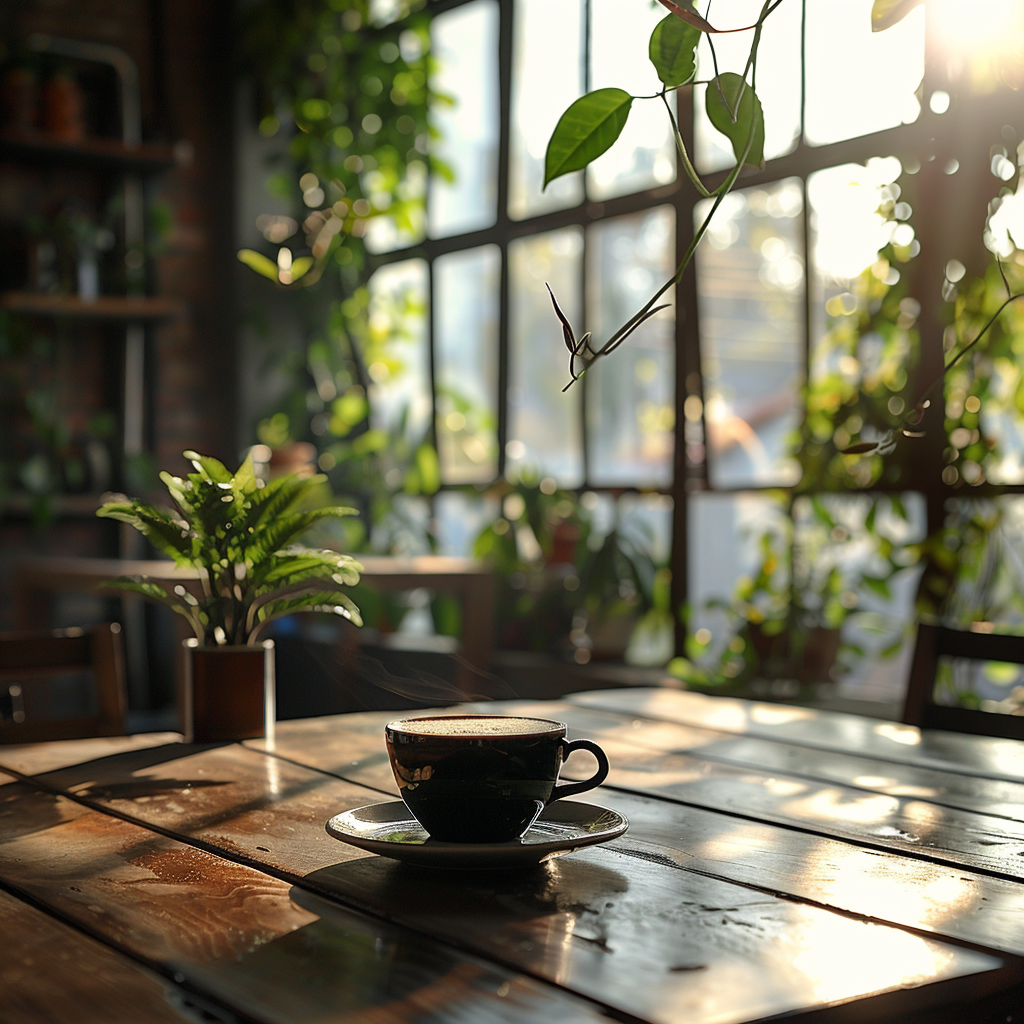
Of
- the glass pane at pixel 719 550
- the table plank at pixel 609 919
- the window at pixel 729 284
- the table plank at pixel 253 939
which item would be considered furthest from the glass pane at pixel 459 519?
the table plank at pixel 253 939

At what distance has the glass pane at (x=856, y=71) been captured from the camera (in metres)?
3.02

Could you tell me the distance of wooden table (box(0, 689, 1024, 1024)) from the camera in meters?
0.63

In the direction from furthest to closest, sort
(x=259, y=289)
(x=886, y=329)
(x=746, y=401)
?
(x=259, y=289)
(x=746, y=401)
(x=886, y=329)

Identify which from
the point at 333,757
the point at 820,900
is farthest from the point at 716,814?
the point at 333,757

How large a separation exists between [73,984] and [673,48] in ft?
2.32

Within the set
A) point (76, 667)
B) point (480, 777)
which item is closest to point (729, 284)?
point (76, 667)

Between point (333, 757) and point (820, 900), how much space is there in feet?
2.16

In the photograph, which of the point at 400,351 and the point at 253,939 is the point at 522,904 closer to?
the point at 253,939

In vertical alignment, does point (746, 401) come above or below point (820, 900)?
above

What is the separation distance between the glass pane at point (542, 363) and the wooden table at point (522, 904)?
282 cm

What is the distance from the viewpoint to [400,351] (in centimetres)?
487

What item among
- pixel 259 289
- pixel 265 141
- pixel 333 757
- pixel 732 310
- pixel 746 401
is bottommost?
A: pixel 333 757

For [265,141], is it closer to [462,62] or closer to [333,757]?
[462,62]

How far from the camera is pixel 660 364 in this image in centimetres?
373
